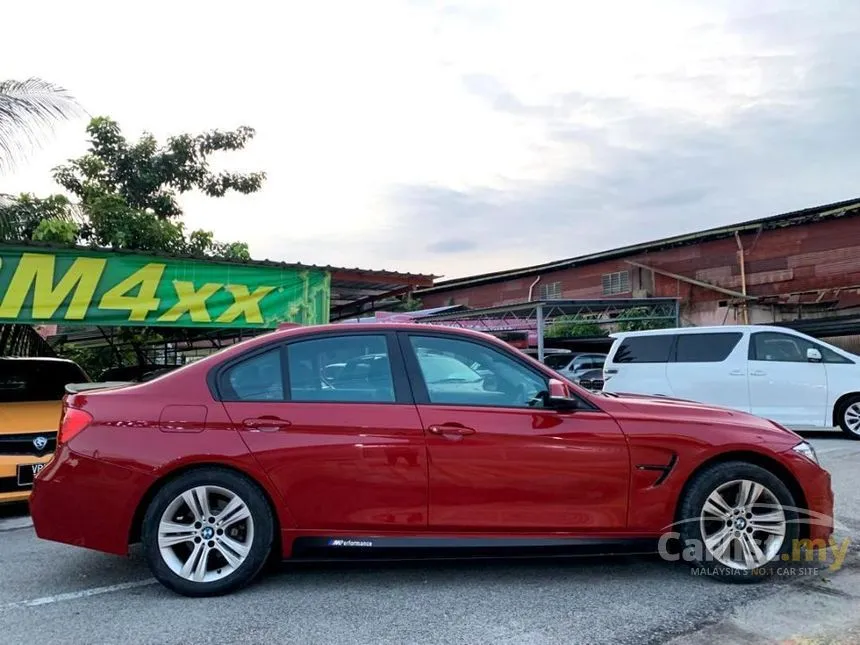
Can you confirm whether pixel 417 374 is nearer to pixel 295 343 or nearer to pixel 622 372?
pixel 295 343

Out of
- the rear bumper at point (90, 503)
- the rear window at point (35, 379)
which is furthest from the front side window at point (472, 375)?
the rear window at point (35, 379)

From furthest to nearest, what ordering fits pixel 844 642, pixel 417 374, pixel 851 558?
pixel 851 558 → pixel 417 374 → pixel 844 642

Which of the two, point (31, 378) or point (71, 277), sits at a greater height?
point (71, 277)

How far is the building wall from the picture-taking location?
1852 cm

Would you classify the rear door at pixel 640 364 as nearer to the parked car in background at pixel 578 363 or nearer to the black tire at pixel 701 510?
the parked car in background at pixel 578 363

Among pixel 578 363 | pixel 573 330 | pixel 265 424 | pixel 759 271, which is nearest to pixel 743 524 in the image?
pixel 265 424

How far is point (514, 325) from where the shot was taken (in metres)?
22.1

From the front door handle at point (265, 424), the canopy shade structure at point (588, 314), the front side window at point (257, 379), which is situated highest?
the canopy shade structure at point (588, 314)

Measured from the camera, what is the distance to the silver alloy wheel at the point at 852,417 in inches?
433

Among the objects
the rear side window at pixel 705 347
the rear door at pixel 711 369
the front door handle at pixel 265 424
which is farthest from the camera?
the rear side window at pixel 705 347

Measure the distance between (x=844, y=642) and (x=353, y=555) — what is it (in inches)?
99.0

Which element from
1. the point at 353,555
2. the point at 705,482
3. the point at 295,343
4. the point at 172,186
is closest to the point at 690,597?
the point at 705,482

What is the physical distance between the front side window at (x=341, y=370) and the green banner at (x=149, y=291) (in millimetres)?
5078

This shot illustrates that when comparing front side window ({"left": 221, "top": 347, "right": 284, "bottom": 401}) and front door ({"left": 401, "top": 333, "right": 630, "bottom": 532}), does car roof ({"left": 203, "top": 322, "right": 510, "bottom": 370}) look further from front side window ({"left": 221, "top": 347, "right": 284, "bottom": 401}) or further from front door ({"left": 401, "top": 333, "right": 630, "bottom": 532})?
front door ({"left": 401, "top": 333, "right": 630, "bottom": 532})
